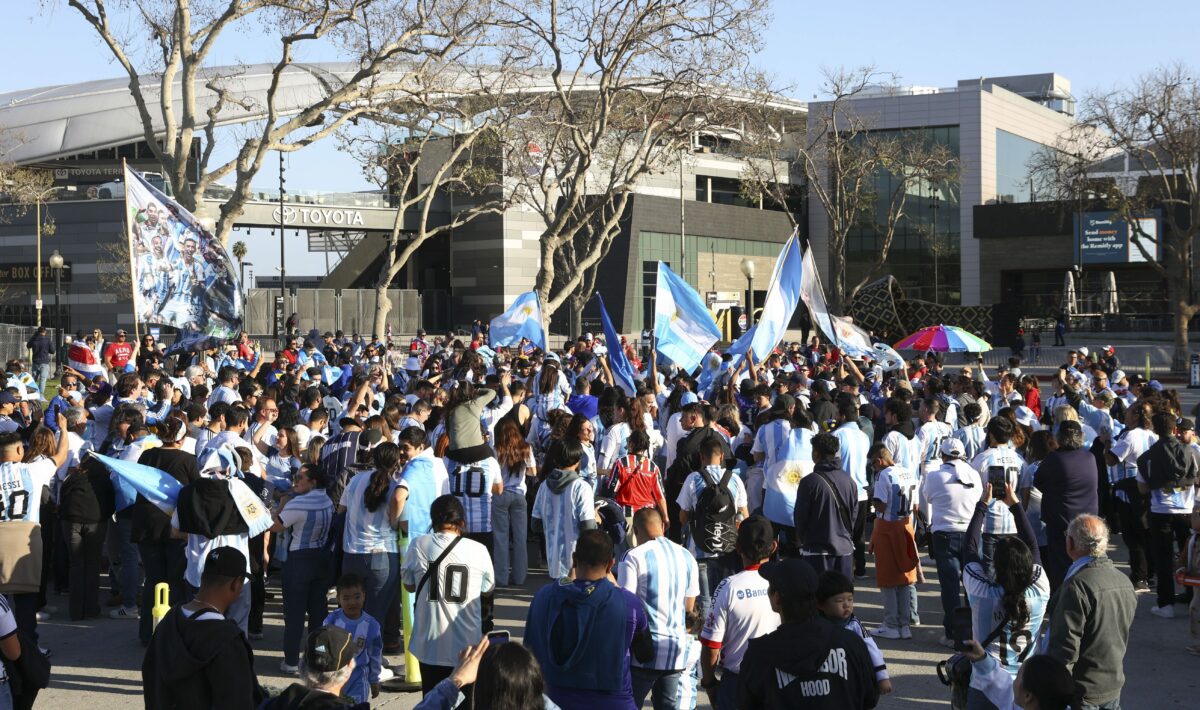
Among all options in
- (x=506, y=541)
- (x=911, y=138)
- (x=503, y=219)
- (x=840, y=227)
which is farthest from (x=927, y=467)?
(x=911, y=138)

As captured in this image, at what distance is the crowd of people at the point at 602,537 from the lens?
16.1 ft

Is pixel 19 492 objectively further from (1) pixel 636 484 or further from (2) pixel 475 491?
(1) pixel 636 484

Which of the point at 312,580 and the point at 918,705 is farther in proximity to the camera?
the point at 312,580

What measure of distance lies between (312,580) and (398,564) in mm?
585

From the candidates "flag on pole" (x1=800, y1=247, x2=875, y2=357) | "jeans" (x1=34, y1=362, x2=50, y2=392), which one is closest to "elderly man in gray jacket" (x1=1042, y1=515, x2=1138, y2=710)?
"flag on pole" (x1=800, y1=247, x2=875, y2=357)

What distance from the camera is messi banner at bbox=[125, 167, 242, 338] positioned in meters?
13.3

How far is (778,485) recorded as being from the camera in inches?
376

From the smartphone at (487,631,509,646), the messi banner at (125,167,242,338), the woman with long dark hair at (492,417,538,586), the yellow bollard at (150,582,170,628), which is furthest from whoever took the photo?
the messi banner at (125,167,242,338)

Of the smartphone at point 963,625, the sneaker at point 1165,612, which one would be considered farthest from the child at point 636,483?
the smartphone at point 963,625

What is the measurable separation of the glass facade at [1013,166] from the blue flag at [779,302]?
5415 centimetres

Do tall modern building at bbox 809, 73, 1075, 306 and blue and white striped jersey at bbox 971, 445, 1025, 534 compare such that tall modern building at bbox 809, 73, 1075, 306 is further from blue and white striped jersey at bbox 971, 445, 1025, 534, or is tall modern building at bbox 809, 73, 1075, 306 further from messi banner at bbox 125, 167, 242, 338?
blue and white striped jersey at bbox 971, 445, 1025, 534

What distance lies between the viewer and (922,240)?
220 feet

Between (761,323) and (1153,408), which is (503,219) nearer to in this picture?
(761,323)

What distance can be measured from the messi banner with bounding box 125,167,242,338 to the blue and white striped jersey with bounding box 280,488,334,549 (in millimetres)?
5971
